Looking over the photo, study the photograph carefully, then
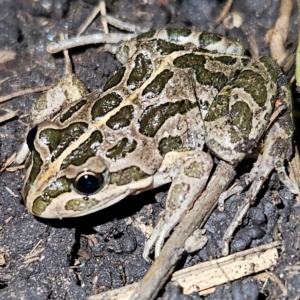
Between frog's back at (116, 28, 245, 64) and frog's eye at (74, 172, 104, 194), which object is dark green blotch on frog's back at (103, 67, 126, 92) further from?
frog's eye at (74, 172, 104, 194)

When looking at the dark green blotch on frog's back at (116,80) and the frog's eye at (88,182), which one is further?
the dark green blotch on frog's back at (116,80)

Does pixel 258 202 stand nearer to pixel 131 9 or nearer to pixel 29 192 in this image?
pixel 29 192

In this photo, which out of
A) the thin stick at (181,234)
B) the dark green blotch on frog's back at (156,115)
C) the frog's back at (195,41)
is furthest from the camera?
the frog's back at (195,41)

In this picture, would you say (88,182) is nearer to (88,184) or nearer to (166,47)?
(88,184)

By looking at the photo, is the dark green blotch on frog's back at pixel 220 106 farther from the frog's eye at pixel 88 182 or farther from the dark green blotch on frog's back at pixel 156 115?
the frog's eye at pixel 88 182

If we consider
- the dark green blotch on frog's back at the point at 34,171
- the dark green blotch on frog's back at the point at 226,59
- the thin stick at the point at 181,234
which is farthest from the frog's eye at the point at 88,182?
the dark green blotch on frog's back at the point at 226,59

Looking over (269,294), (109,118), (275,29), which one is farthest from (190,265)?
(275,29)

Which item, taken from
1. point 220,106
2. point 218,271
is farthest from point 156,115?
point 218,271
